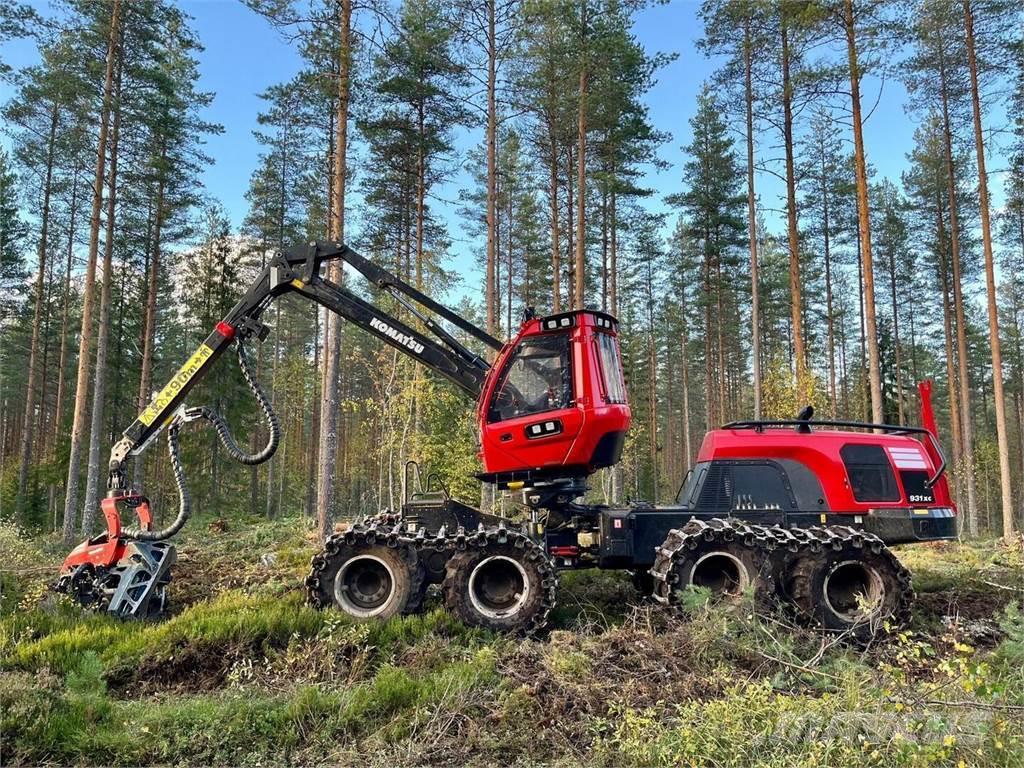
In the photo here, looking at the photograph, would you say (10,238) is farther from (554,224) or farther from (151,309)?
(554,224)

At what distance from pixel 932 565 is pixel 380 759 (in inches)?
418

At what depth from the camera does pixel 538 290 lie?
29.7 m

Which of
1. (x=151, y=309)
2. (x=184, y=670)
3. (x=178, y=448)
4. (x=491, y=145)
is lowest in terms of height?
(x=184, y=670)

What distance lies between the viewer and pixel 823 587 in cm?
650

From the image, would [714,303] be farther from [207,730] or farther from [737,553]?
[207,730]

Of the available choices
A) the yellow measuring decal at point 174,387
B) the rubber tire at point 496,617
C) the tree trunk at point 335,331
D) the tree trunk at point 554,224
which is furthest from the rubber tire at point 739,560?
the tree trunk at point 554,224

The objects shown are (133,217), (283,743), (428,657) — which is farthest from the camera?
(133,217)

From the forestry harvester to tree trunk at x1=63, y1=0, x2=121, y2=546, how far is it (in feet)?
30.5

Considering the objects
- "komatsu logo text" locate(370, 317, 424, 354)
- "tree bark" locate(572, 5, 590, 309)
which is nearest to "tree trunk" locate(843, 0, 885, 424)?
"tree bark" locate(572, 5, 590, 309)

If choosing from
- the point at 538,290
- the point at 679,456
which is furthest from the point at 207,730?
the point at 679,456

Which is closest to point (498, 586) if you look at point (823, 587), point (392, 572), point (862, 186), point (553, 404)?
point (392, 572)

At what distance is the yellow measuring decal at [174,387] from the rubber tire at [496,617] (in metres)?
3.79

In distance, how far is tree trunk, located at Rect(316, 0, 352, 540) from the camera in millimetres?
12023

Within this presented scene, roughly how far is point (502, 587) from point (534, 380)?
2.27 metres
